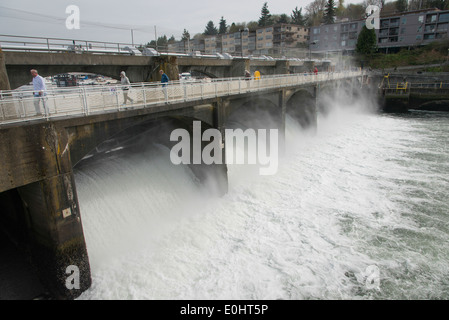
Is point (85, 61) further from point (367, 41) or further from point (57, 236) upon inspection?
point (367, 41)

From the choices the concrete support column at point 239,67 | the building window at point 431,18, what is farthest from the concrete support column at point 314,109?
the building window at point 431,18

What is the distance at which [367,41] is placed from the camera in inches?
2827

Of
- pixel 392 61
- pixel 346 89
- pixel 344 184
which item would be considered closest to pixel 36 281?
pixel 344 184

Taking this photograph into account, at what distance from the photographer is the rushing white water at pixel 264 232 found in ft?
34.6

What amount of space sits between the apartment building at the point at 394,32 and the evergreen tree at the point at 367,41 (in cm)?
880

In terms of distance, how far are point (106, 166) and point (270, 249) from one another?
9.21m

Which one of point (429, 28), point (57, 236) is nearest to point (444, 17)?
point (429, 28)

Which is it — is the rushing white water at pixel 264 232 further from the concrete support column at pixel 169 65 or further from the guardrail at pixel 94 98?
the concrete support column at pixel 169 65

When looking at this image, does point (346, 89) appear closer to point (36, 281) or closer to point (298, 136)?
point (298, 136)

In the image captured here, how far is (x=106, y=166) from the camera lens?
14.9m

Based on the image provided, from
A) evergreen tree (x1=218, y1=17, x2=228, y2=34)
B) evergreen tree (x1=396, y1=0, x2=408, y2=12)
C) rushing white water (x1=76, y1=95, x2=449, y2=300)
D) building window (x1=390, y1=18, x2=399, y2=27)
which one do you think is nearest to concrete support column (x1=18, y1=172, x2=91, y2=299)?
rushing white water (x1=76, y1=95, x2=449, y2=300)

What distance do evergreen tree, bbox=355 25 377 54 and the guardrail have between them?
220 ft

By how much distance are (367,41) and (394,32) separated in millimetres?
11573
